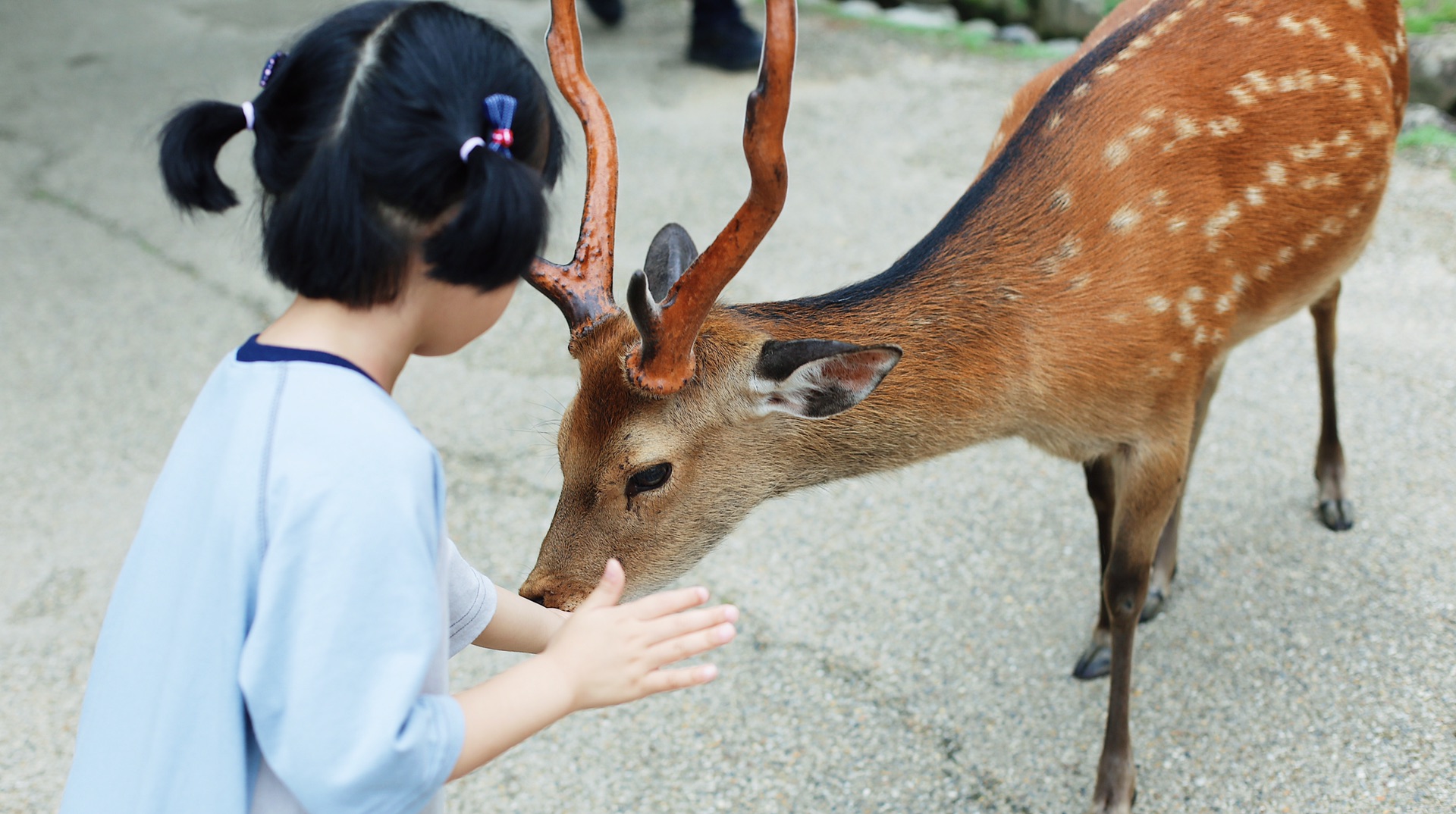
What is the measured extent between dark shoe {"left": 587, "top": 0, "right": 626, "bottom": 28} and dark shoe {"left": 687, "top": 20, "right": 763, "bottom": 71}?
3.07ft

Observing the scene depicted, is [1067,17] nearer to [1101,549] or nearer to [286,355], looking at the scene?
[1101,549]

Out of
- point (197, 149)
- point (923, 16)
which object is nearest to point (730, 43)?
point (923, 16)

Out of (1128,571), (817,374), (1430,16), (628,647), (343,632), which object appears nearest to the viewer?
(343,632)

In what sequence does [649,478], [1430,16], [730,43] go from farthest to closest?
[730,43] → [1430,16] → [649,478]

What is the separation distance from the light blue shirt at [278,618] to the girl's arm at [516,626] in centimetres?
41

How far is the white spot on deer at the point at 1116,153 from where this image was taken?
2.27 meters

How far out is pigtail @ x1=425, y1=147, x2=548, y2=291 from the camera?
1.16 metres

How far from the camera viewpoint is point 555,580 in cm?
198

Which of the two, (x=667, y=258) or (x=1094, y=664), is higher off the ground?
(x=667, y=258)

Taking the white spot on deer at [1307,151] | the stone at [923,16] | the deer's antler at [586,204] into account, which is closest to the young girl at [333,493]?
the deer's antler at [586,204]

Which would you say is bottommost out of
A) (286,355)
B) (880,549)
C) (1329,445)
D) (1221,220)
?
(880,549)

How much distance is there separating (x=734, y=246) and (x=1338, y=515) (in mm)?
2259

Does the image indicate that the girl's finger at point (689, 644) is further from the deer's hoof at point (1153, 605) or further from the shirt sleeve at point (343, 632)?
the deer's hoof at point (1153, 605)

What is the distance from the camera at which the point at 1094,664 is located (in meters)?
2.73
